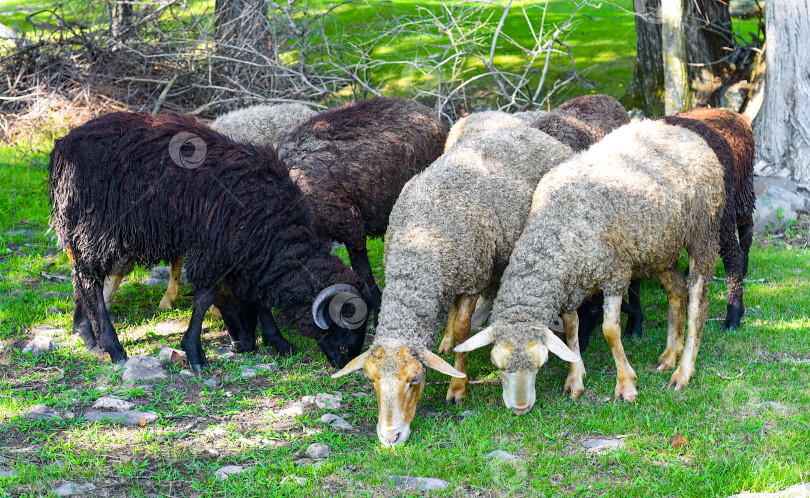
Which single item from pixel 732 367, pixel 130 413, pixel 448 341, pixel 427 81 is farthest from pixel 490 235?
pixel 427 81

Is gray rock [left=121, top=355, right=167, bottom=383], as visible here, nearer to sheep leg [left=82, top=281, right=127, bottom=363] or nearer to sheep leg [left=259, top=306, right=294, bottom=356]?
sheep leg [left=82, top=281, right=127, bottom=363]

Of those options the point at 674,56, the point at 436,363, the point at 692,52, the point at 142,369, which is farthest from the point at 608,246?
the point at 692,52

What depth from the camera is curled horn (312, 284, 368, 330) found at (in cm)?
555

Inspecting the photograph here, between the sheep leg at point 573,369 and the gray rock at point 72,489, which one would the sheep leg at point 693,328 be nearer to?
the sheep leg at point 573,369

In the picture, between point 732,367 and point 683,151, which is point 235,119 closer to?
point 683,151

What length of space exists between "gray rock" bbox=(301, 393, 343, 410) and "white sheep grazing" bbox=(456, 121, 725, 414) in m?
1.04

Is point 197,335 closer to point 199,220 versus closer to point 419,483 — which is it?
point 199,220

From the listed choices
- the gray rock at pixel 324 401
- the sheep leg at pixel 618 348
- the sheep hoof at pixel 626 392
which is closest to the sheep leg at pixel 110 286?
the gray rock at pixel 324 401

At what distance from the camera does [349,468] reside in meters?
4.36

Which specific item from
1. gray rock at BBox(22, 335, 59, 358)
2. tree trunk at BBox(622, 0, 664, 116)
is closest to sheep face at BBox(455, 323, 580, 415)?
gray rock at BBox(22, 335, 59, 358)

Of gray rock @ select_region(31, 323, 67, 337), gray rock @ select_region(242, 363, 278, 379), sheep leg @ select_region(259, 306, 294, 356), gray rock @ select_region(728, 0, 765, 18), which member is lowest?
gray rock @ select_region(242, 363, 278, 379)

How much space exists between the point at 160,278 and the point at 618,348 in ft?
15.6

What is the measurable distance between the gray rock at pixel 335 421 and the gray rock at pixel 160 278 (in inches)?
131

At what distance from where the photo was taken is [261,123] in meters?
7.85
